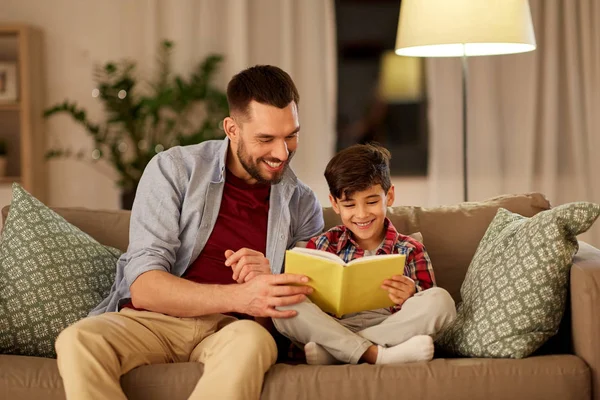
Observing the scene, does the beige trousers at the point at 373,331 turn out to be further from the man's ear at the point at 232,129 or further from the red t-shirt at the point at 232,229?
the man's ear at the point at 232,129

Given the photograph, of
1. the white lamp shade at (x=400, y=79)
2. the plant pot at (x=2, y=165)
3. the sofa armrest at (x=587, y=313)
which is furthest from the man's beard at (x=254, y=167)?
the white lamp shade at (x=400, y=79)

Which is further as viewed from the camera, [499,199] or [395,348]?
[499,199]

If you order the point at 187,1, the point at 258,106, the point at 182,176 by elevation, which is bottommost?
the point at 182,176

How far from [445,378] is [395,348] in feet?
0.50

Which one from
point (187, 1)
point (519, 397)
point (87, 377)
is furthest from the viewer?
point (187, 1)

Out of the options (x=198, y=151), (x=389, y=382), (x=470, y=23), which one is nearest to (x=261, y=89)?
(x=198, y=151)

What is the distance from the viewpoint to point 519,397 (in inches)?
85.8

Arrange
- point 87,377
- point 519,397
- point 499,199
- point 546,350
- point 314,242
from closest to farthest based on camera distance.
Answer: point 87,377 → point 519,397 → point 546,350 → point 314,242 → point 499,199

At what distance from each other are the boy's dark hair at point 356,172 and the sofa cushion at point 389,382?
20.7 inches

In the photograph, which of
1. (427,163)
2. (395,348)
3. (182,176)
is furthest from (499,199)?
(427,163)

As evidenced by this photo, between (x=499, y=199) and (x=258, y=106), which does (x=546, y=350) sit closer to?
(x=499, y=199)

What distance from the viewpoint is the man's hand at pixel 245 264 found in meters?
2.25

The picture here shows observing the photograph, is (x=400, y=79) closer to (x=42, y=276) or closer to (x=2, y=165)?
(x=2, y=165)

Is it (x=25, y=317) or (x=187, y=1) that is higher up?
(x=187, y=1)
